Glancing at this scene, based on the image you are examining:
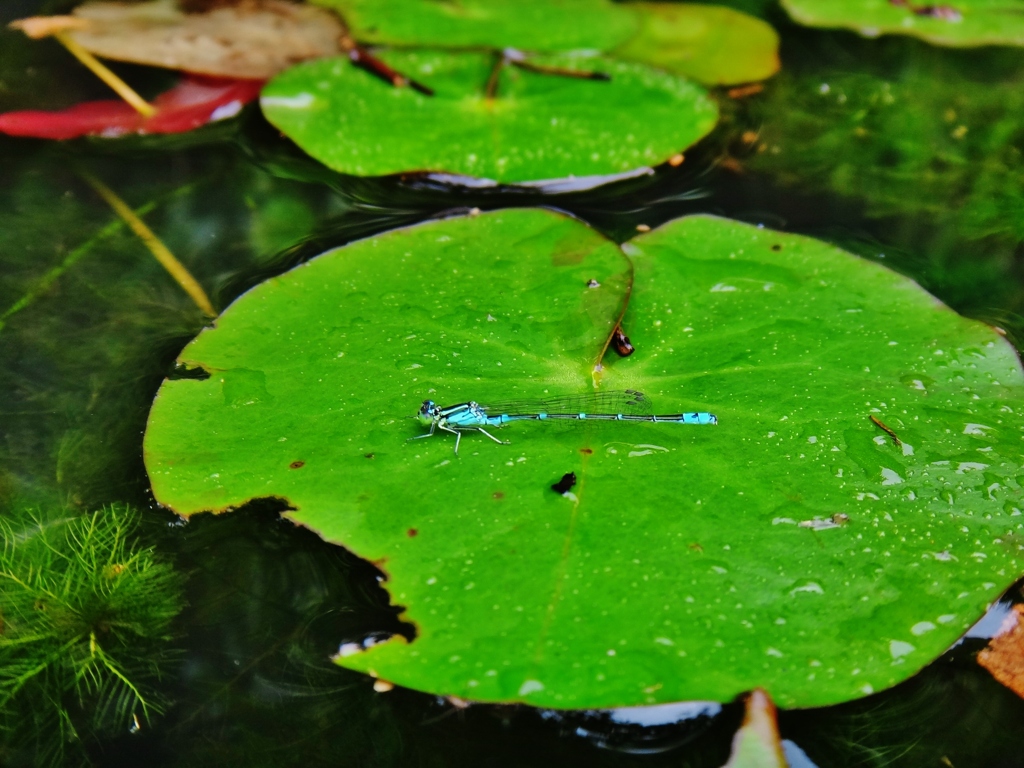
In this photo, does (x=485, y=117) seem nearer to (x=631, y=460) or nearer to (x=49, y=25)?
(x=631, y=460)

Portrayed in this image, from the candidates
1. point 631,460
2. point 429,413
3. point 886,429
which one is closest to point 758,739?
point 631,460

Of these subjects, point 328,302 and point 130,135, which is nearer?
point 328,302

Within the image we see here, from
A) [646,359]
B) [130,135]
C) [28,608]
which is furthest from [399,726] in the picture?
[130,135]

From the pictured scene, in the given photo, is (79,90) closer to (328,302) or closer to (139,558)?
(328,302)

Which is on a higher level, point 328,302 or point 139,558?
point 328,302

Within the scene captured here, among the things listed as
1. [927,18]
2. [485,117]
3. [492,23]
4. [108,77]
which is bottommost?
[108,77]

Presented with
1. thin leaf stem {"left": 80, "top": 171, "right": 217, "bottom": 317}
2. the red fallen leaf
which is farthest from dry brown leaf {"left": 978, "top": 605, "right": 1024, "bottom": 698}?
the red fallen leaf

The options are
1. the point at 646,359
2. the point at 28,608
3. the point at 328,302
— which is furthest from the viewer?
the point at 328,302

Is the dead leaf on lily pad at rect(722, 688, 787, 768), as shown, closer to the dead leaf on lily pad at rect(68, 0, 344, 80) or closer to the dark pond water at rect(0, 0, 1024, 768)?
the dark pond water at rect(0, 0, 1024, 768)
